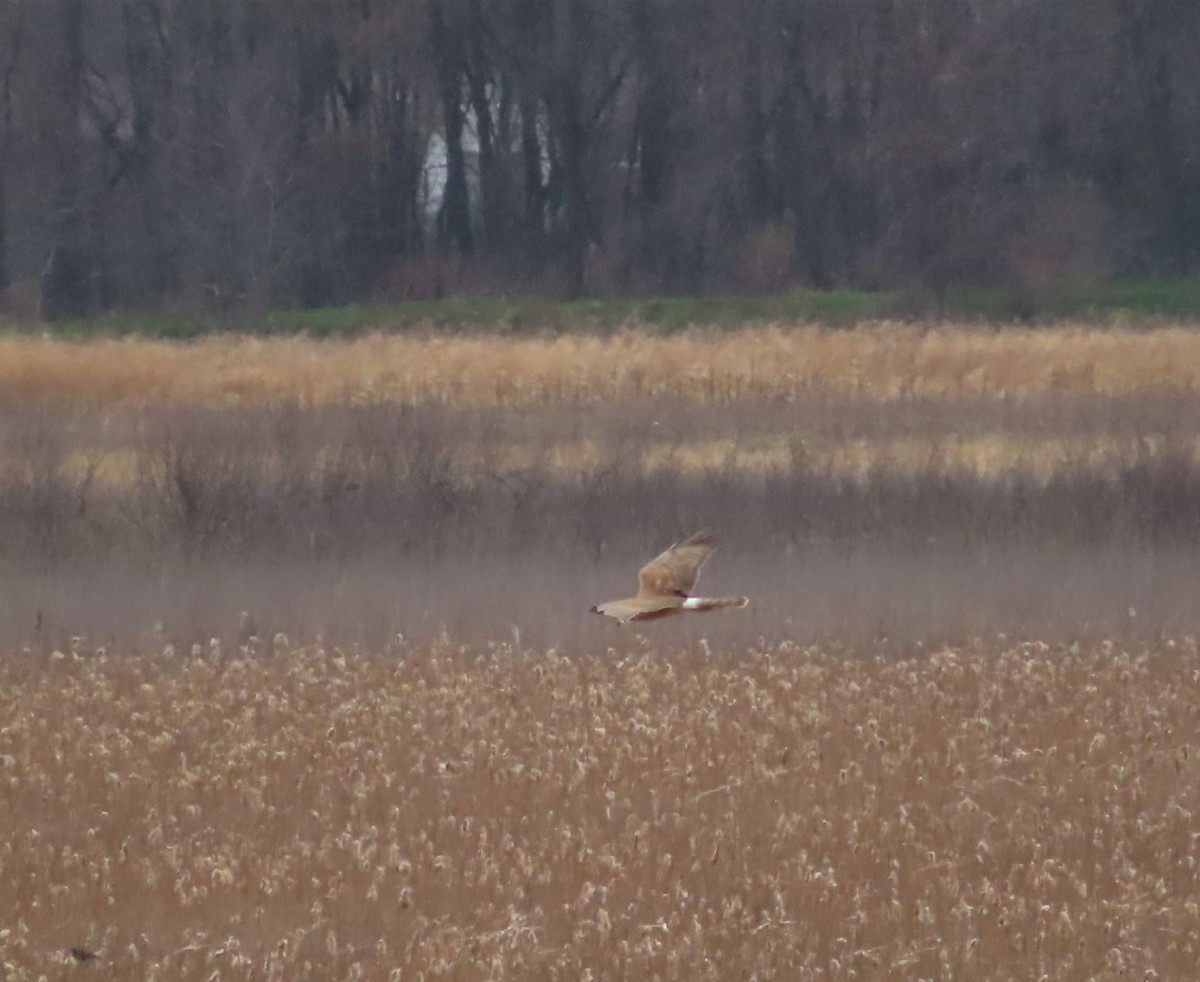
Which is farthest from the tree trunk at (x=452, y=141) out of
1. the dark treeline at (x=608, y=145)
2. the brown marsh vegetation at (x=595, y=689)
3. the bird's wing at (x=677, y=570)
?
the bird's wing at (x=677, y=570)

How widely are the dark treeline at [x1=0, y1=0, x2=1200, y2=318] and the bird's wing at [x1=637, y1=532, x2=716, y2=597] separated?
2742cm

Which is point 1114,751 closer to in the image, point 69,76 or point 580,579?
point 580,579

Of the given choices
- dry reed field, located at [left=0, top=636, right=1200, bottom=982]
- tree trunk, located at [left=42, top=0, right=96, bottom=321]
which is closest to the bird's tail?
dry reed field, located at [left=0, top=636, right=1200, bottom=982]

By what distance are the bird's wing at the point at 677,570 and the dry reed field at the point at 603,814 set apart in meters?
0.90

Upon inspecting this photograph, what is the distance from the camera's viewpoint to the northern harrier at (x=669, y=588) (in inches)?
177

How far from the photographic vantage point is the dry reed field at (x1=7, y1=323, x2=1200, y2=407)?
57.8 feet

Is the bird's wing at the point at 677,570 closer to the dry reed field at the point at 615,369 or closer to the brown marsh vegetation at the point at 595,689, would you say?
the brown marsh vegetation at the point at 595,689

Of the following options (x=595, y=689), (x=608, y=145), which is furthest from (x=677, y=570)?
(x=608, y=145)

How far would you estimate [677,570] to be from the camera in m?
4.78

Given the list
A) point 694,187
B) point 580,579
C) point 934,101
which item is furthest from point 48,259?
point 580,579

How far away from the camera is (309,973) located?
4816mm

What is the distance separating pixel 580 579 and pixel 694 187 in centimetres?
2496

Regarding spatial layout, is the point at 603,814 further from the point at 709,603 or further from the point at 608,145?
the point at 608,145

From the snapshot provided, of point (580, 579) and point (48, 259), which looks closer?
point (580, 579)
